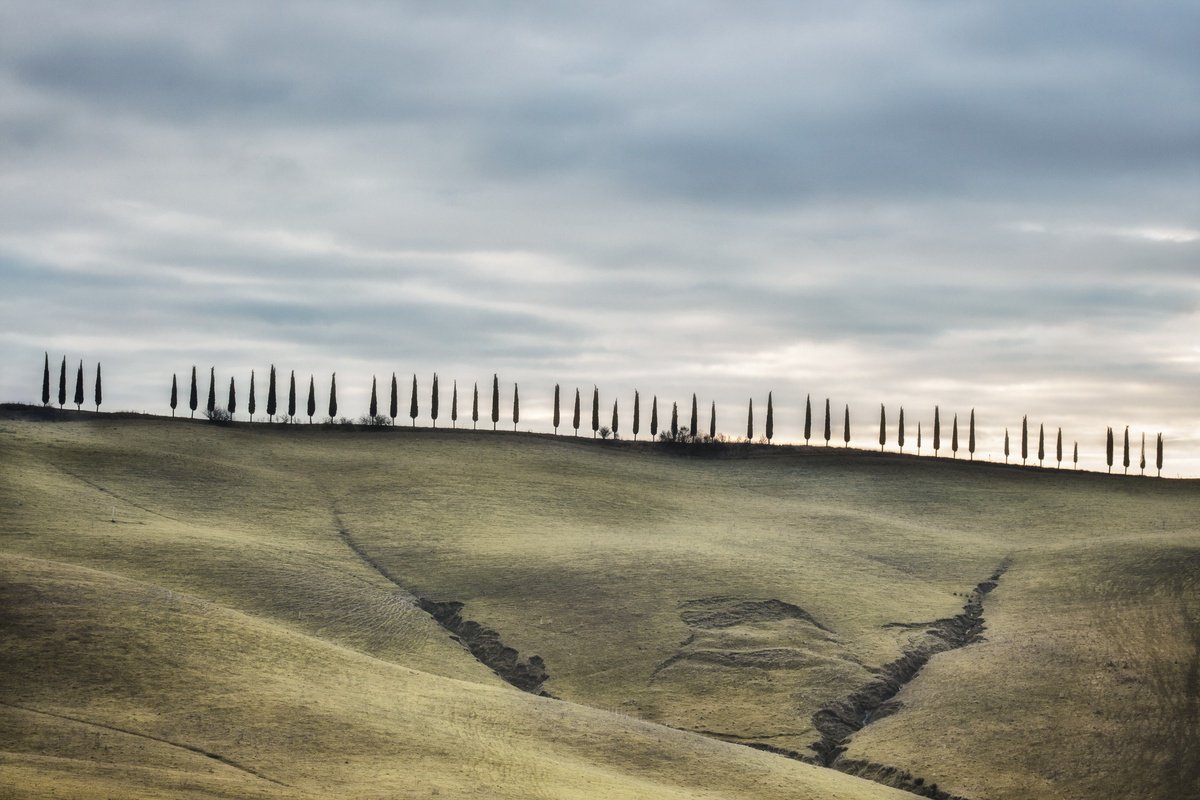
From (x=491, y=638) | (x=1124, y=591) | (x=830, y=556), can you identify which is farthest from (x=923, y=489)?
(x=491, y=638)

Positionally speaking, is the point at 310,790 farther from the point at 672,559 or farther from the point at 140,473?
the point at 140,473

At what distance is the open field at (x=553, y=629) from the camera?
2342cm

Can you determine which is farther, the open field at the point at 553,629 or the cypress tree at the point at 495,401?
the cypress tree at the point at 495,401

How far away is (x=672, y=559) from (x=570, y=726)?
1665 cm

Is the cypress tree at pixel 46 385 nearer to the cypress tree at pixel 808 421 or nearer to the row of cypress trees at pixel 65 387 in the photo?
the row of cypress trees at pixel 65 387

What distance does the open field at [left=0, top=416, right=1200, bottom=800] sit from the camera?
2342 centimetres

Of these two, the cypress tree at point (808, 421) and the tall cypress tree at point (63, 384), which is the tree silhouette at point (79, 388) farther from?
the cypress tree at point (808, 421)

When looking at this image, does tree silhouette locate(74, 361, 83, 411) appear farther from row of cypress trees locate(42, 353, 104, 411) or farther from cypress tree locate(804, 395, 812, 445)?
cypress tree locate(804, 395, 812, 445)

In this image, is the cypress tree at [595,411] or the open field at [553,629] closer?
the open field at [553,629]

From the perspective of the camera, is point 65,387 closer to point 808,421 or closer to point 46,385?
point 46,385

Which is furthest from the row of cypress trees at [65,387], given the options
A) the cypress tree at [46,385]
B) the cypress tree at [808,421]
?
the cypress tree at [808,421]

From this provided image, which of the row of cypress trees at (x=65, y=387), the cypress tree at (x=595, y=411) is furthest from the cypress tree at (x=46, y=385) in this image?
the cypress tree at (x=595, y=411)

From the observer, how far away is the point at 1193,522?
58.2m

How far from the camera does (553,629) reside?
37156 mm
